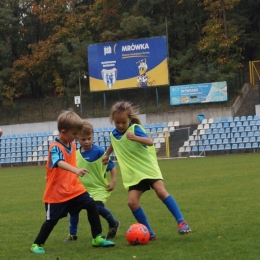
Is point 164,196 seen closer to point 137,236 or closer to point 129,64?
point 137,236

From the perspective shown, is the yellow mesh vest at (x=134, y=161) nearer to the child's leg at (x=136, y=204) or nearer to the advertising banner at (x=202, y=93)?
the child's leg at (x=136, y=204)

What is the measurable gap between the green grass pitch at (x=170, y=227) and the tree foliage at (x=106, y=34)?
25.4 metres

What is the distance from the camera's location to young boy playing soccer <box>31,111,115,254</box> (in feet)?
20.1

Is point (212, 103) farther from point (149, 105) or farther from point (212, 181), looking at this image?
point (212, 181)

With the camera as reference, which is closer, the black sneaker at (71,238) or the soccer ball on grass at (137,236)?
the soccer ball on grass at (137,236)

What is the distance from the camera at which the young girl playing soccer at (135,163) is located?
6.78 m

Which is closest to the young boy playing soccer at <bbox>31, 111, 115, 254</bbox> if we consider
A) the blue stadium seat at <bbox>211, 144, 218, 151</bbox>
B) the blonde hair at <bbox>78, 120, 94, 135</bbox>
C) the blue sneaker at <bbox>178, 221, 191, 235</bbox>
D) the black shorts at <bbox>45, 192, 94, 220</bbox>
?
the black shorts at <bbox>45, 192, 94, 220</bbox>

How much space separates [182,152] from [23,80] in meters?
18.3

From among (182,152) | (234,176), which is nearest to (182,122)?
(182,152)

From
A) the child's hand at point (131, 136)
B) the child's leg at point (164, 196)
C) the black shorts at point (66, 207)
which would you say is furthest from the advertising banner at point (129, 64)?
the black shorts at point (66, 207)

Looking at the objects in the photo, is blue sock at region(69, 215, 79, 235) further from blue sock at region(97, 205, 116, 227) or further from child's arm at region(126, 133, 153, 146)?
child's arm at region(126, 133, 153, 146)

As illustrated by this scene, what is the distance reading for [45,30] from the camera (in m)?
47.7

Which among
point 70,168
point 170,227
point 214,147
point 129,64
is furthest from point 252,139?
point 70,168

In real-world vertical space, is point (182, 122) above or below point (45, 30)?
below
